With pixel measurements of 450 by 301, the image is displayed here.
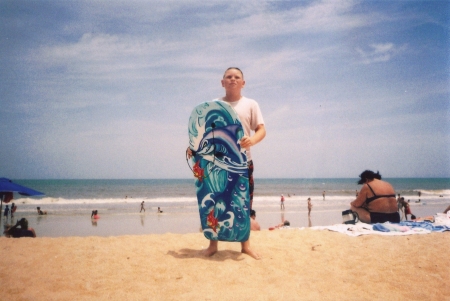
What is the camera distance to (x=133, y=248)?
148 inches

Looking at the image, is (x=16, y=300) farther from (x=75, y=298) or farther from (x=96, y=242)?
(x=96, y=242)

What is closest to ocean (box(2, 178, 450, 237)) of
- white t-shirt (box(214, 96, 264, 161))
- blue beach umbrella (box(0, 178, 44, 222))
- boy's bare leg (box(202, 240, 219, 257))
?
blue beach umbrella (box(0, 178, 44, 222))

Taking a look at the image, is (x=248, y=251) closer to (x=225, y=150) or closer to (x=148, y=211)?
(x=225, y=150)

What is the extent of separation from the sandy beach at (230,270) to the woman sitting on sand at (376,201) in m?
1.08

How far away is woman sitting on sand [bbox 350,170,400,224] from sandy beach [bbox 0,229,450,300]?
1084 millimetres

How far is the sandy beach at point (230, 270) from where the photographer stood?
2314 mm

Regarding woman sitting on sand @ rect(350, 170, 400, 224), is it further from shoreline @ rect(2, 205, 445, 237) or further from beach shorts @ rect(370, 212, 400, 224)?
shoreline @ rect(2, 205, 445, 237)

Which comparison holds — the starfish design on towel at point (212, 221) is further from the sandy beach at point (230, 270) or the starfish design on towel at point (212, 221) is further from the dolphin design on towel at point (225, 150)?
the dolphin design on towel at point (225, 150)

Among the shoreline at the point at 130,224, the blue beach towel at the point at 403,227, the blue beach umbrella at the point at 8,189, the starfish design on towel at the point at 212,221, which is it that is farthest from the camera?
the shoreline at the point at 130,224

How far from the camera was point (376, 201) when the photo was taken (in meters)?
5.28

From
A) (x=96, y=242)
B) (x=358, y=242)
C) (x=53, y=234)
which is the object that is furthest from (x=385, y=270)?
(x=53, y=234)

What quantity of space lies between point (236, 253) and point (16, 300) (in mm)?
2109

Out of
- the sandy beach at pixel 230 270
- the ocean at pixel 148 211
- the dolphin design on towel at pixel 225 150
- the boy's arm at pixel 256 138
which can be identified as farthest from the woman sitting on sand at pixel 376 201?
the ocean at pixel 148 211

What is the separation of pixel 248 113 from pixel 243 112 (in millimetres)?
63
